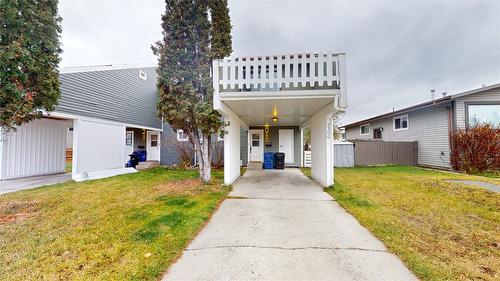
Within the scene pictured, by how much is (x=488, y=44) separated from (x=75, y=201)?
18324 millimetres

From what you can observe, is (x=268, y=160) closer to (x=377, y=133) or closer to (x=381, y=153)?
(x=381, y=153)

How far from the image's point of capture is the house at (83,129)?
7.73 m

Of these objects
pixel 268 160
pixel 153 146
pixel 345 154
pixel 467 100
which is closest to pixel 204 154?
pixel 268 160

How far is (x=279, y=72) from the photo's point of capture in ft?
18.3

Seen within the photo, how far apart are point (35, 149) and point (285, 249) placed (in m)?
10.6

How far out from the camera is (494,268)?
2350 mm

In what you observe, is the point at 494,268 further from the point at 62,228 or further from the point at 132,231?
the point at 62,228

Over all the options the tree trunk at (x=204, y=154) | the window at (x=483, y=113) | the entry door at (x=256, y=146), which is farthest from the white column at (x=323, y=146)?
the window at (x=483, y=113)

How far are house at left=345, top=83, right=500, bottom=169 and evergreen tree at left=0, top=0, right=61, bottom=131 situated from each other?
1408 cm

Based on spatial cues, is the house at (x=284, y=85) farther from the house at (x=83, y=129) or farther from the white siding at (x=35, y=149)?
the white siding at (x=35, y=149)

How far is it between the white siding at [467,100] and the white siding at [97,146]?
16106 millimetres

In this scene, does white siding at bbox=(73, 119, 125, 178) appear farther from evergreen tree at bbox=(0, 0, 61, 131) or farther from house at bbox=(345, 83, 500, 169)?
house at bbox=(345, 83, 500, 169)

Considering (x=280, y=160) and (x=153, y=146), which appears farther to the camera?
(x=153, y=146)

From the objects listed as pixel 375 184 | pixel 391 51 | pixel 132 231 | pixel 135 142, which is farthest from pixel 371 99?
pixel 132 231
